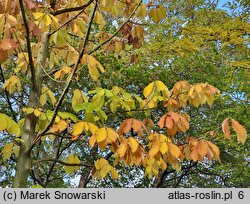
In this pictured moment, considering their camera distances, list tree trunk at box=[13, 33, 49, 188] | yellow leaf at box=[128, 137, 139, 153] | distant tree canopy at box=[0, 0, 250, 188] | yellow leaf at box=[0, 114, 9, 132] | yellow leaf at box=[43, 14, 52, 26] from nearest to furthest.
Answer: yellow leaf at box=[0, 114, 9, 132] < yellow leaf at box=[128, 137, 139, 153] < distant tree canopy at box=[0, 0, 250, 188] < yellow leaf at box=[43, 14, 52, 26] < tree trunk at box=[13, 33, 49, 188]

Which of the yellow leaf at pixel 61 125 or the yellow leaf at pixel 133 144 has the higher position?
the yellow leaf at pixel 61 125

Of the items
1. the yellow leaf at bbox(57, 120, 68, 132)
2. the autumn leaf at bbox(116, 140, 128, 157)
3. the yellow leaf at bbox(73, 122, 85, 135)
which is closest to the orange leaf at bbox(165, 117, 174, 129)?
the autumn leaf at bbox(116, 140, 128, 157)

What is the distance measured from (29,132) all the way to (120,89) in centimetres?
63

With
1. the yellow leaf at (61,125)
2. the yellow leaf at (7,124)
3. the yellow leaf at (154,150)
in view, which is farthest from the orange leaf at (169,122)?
the yellow leaf at (7,124)

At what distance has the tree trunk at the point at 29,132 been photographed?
7.37 feet

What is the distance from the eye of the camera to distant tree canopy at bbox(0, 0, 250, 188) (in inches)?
79.4

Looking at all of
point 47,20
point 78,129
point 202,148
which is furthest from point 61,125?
point 202,148

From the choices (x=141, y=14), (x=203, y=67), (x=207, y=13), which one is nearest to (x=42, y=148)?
(x=203, y=67)

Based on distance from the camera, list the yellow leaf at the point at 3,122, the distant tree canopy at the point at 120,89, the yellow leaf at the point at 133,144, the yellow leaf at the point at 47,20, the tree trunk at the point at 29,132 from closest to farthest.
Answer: the yellow leaf at the point at 3,122, the yellow leaf at the point at 133,144, the distant tree canopy at the point at 120,89, the yellow leaf at the point at 47,20, the tree trunk at the point at 29,132

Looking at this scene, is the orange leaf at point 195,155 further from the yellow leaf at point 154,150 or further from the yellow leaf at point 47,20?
the yellow leaf at point 47,20

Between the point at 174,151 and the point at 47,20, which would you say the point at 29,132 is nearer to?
the point at 47,20

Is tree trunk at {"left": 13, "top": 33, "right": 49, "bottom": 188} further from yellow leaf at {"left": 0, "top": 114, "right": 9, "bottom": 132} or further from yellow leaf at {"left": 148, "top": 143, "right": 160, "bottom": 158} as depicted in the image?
yellow leaf at {"left": 148, "top": 143, "right": 160, "bottom": 158}
